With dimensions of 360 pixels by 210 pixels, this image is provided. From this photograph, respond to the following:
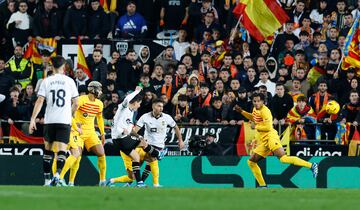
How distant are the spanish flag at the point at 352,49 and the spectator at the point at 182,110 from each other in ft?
13.1

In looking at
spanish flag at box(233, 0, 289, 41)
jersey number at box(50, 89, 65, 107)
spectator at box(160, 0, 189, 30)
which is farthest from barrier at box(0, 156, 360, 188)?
jersey number at box(50, 89, 65, 107)

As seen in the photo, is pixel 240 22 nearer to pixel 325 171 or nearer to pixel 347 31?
pixel 347 31

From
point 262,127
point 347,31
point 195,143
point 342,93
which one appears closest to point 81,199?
point 262,127

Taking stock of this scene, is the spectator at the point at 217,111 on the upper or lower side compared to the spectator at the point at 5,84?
lower

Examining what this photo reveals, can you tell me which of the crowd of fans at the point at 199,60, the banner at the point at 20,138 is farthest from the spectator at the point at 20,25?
the banner at the point at 20,138

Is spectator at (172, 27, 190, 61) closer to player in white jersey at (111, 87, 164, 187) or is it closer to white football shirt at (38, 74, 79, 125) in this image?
player in white jersey at (111, 87, 164, 187)

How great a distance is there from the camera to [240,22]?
3203cm

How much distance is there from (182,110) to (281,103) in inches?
91.3

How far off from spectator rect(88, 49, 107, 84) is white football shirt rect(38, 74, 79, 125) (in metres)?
9.43

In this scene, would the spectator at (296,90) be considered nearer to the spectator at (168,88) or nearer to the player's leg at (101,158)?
the spectator at (168,88)

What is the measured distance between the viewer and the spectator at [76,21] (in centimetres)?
3231

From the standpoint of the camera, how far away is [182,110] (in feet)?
96.5

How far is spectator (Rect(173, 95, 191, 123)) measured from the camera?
2923 cm

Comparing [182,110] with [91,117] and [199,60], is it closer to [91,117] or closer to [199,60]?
[199,60]
